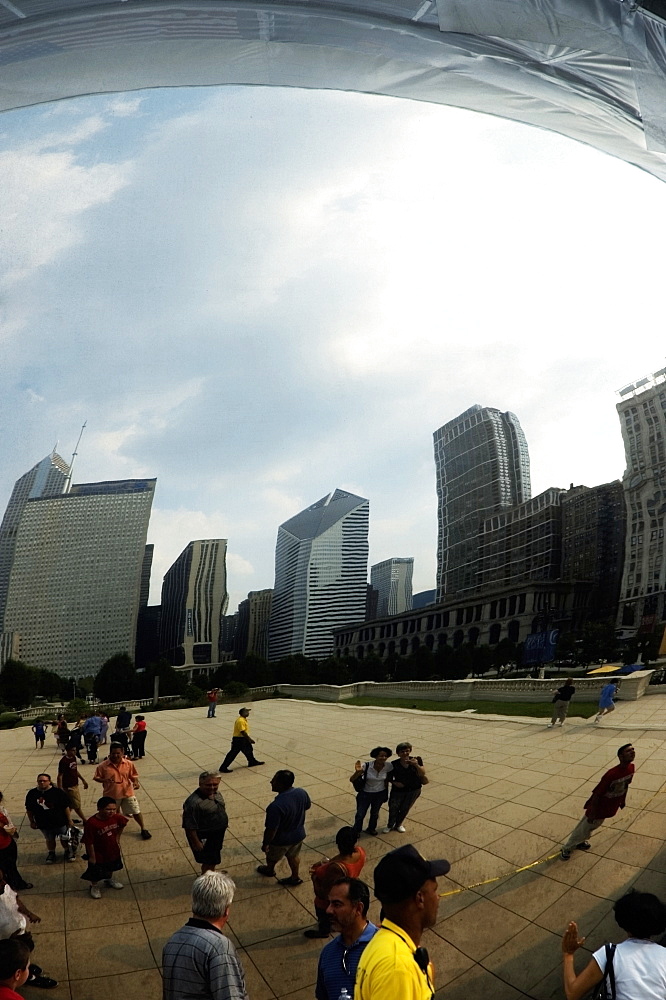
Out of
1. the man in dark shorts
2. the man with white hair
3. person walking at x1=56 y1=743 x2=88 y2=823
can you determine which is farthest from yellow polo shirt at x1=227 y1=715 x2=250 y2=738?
person walking at x1=56 y1=743 x2=88 y2=823

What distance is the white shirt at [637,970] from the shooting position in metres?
2.19

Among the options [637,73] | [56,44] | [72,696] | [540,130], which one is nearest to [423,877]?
[72,696]

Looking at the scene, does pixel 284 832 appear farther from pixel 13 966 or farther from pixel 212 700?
pixel 13 966

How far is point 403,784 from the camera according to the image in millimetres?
2148

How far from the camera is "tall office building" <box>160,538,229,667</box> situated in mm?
2125

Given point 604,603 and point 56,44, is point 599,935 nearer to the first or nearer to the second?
point 604,603

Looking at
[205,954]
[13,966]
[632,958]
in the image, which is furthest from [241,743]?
[632,958]

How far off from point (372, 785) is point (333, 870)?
31 centimetres

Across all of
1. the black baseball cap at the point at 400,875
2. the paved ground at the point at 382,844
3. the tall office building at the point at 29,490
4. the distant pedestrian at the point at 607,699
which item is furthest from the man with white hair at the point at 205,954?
the distant pedestrian at the point at 607,699

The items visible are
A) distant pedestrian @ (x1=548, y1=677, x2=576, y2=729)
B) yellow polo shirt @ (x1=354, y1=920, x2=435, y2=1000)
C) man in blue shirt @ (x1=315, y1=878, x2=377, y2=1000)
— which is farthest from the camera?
distant pedestrian @ (x1=548, y1=677, x2=576, y2=729)

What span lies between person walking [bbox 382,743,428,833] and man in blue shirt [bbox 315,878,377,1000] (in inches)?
9.1

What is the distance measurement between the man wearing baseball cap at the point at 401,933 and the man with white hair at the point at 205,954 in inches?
17.2

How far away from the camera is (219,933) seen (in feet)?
6.33

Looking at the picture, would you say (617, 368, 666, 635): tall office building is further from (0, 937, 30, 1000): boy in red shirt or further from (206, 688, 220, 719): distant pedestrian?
(0, 937, 30, 1000): boy in red shirt
